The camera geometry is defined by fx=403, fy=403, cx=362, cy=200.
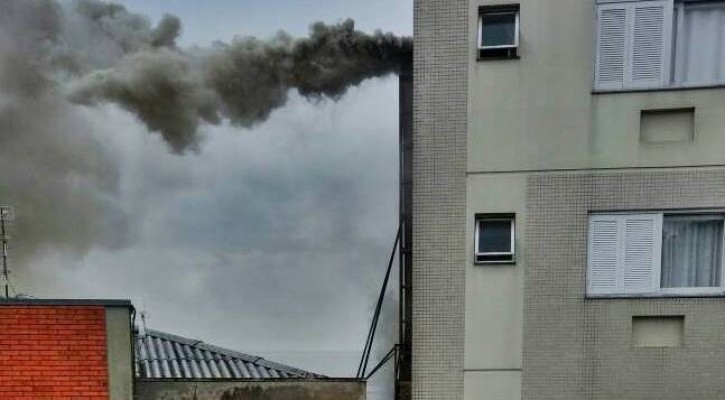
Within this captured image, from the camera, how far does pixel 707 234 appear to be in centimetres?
433

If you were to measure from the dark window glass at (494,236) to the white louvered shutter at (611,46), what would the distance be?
181cm

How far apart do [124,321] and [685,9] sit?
695cm

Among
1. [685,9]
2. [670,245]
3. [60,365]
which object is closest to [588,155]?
[670,245]

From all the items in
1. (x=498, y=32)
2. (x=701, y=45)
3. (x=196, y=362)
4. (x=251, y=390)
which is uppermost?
(x=498, y=32)

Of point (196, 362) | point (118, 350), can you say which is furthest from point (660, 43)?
point (196, 362)

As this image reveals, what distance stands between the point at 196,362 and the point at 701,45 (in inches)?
345

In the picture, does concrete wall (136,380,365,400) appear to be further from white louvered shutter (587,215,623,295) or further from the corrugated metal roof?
white louvered shutter (587,215,623,295)

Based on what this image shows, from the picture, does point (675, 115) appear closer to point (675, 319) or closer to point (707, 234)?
point (707, 234)

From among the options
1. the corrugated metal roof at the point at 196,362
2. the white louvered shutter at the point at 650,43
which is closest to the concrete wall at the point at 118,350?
the corrugated metal roof at the point at 196,362

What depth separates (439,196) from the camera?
450cm

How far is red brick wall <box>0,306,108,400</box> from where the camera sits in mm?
4363

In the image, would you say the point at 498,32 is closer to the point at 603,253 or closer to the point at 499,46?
the point at 499,46

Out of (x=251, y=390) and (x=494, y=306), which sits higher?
(x=494, y=306)

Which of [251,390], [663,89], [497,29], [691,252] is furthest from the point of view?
[251,390]
